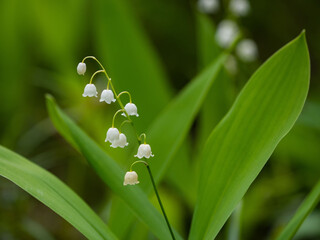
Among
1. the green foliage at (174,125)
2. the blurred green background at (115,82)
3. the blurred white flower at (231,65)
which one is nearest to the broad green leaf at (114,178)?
the green foliage at (174,125)

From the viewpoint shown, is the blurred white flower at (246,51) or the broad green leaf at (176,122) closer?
the broad green leaf at (176,122)

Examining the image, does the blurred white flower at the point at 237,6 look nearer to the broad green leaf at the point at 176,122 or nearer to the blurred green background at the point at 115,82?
the blurred green background at the point at 115,82

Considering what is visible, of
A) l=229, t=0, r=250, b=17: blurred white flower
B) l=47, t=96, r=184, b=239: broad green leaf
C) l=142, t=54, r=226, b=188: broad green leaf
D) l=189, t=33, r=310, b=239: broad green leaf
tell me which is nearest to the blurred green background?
l=229, t=0, r=250, b=17: blurred white flower

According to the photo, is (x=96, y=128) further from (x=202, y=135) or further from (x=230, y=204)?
(x=230, y=204)

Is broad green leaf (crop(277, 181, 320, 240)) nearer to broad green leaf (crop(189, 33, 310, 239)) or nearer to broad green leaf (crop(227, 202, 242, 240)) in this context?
broad green leaf (crop(189, 33, 310, 239))

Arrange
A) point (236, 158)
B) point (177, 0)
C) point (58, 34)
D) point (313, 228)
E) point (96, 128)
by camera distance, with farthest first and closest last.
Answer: point (177, 0)
point (58, 34)
point (96, 128)
point (313, 228)
point (236, 158)

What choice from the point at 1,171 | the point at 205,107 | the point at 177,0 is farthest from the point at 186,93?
the point at 177,0

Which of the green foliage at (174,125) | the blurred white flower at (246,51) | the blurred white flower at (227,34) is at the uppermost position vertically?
the blurred white flower at (227,34)
